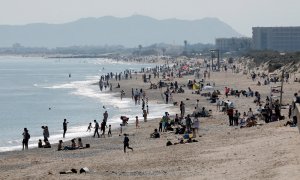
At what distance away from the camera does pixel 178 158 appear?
2122cm

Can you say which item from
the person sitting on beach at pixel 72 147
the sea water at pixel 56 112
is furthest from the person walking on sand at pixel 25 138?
the person sitting on beach at pixel 72 147

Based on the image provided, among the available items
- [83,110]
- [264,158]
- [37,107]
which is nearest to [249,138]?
[264,158]

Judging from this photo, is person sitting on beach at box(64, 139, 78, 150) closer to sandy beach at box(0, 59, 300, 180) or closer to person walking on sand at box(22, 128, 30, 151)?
sandy beach at box(0, 59, 300, 180)

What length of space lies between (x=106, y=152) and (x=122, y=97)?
3746cm

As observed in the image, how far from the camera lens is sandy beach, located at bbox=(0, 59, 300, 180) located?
17.5 m

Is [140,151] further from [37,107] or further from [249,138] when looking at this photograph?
[37,107]

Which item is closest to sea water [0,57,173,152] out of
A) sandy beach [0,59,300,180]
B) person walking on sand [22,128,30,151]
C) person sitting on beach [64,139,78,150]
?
person walking on sand [22,128,30,151]

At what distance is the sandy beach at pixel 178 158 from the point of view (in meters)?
17.5

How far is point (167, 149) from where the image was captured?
24062mm

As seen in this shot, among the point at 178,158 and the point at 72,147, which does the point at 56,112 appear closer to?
the point at 72,147

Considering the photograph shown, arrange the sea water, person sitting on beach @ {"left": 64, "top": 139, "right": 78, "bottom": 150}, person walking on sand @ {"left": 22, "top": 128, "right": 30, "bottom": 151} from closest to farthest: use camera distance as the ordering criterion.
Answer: person sitting on beach @ {"left": 64, "top": 139, "right": 78, "bottom": 150}
person walking on sand @ {"left": 22, "top": 128, "right": 30, "bottom": 151}
the sea water

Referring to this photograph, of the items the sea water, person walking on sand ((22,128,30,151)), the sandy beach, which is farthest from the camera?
the sea water

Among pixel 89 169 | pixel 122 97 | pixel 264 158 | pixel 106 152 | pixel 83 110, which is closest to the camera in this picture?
pixel 264 158

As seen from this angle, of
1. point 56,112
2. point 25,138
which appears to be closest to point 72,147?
point 25,138
